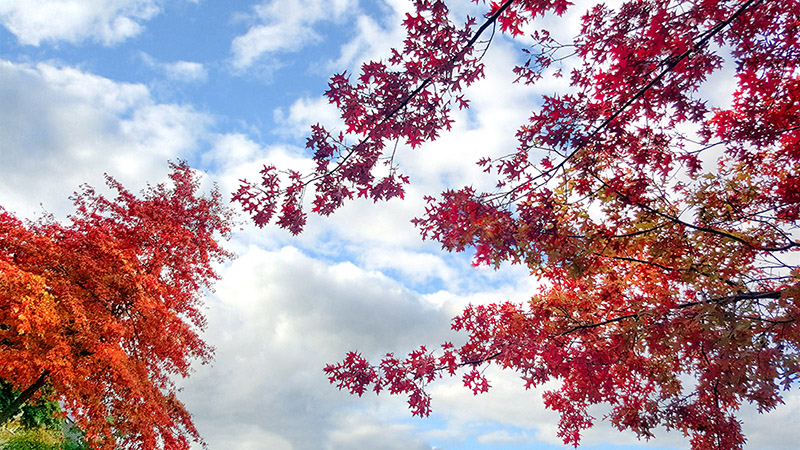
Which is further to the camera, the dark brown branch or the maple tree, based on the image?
the maple tree

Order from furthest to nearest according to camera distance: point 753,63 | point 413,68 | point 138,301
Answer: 1. point 138,301
2. point 753,63
3. point 413,68

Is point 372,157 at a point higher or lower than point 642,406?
higher

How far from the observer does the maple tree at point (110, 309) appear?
1013 cm

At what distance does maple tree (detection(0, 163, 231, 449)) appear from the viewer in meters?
10.1

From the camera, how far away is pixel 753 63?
6836 millimetres

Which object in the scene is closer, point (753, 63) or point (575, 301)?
point (753, 63)

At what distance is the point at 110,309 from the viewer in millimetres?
12344

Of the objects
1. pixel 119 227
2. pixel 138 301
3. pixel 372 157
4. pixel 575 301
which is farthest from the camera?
pixel 119 227

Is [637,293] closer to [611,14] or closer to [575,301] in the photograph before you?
[575,301]

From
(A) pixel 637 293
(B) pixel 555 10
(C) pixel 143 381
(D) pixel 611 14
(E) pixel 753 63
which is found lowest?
(C) pixel 143 381

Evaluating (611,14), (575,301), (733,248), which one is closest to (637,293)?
(575,301)

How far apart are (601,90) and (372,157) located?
3.34 meters

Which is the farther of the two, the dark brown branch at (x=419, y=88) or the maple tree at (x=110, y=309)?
the maple tree at (x=110, y=309)

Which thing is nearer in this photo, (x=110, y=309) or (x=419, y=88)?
(x=419, y=88)
